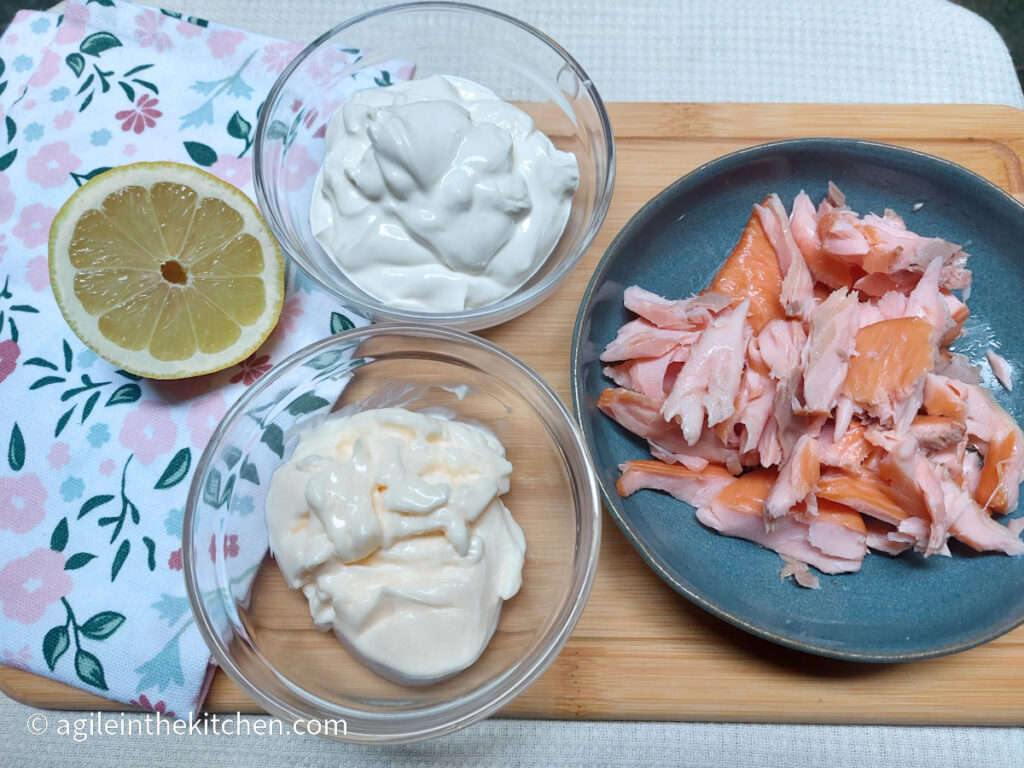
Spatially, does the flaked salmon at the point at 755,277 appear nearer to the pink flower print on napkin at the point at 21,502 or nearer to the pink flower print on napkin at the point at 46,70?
the pink flower print on napkin at the point at 21,502

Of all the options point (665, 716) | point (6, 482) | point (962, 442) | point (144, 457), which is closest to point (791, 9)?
point (962, 442)

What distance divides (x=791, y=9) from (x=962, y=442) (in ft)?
3.54

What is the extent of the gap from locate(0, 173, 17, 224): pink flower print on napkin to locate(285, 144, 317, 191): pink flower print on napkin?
1.69 ft

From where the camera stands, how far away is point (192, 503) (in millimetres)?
1242

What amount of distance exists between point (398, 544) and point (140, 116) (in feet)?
3.39

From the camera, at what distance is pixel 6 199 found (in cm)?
151

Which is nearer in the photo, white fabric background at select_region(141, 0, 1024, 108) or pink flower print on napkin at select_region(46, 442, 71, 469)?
pink flower print on napkin at select_region(46, 442, 71, 469)

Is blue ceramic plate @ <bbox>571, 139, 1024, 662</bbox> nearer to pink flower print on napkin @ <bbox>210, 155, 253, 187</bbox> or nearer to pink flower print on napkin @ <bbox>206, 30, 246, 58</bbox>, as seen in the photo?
pink flower print on napkin @ <bbox>210, 155, 253, 187</bbox>

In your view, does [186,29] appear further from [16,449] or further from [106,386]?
[16,449]

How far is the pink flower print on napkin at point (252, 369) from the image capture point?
1.46 meters

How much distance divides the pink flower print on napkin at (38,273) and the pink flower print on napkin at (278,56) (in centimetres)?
58

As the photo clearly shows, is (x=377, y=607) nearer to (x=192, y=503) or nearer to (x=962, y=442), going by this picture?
(x=192, y=503)

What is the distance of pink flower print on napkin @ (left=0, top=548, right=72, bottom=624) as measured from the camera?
4.47ft

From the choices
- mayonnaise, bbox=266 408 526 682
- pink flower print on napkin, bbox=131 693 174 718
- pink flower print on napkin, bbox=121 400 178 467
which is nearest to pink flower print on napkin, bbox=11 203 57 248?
pink flower print on napkin, bbox=121 400 178 467
